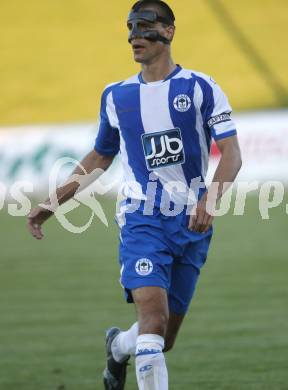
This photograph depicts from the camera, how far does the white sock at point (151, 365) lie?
5723 millimetres

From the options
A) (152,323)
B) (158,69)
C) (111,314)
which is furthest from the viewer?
(111,314)

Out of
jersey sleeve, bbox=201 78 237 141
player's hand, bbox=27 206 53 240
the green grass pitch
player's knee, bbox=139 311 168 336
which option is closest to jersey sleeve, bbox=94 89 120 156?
player's hand, bbox=27 206 53 240

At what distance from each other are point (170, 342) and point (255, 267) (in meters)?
6.34

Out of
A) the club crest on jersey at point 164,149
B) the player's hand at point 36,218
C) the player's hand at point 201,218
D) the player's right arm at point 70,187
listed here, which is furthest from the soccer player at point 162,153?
the player's hand at point 36,218

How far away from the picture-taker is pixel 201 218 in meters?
5.67

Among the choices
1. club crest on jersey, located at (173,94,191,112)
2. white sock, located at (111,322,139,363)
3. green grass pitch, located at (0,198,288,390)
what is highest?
club crest on jersey, located at (173,94,191,112)

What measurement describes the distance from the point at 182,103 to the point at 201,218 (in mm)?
788

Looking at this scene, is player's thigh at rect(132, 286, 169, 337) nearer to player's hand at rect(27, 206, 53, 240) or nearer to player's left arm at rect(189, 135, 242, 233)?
player's left arm at rect(189, 135, 242, 233)

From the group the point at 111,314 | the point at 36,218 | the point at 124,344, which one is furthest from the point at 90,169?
the point at 111,314

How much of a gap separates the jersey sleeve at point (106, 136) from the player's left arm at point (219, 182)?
0.81 m

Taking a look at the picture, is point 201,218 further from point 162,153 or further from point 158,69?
point 158,69

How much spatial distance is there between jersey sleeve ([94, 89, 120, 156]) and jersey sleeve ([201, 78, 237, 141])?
25.2 inches

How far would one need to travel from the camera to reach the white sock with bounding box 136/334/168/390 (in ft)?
18.8

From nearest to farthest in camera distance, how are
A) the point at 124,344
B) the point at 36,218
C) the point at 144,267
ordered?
the point at 144,267
the point at 36,218
the point at 124,344
